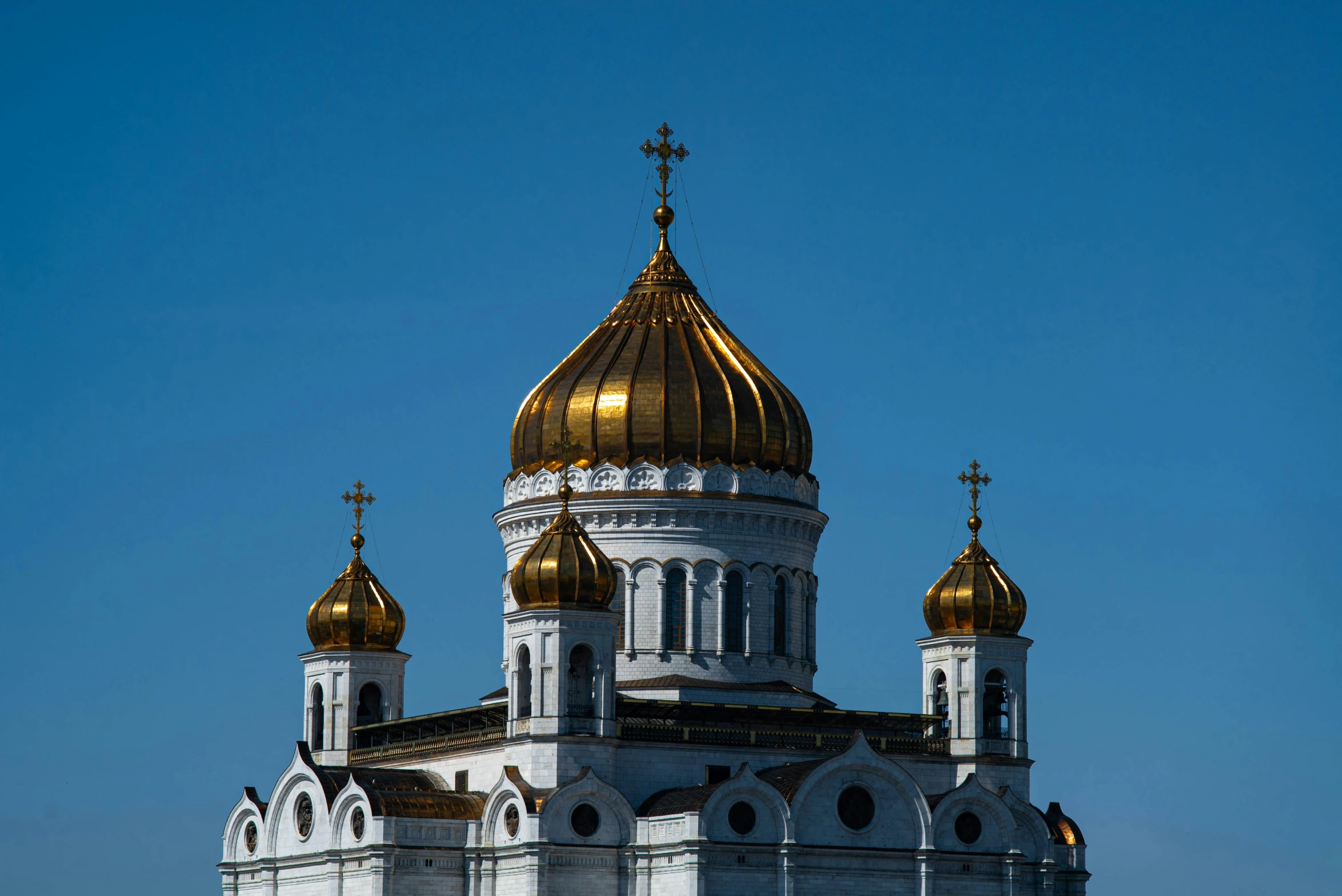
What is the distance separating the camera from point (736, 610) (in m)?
55.2

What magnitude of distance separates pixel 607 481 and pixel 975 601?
7.33m

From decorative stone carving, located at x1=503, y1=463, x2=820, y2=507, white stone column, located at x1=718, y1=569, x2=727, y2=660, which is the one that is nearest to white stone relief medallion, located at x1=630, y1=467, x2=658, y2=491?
decorative stone carving, located at x1=503, y1=463, x2=820, y2=507

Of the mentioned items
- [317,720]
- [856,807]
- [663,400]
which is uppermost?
[663,400]

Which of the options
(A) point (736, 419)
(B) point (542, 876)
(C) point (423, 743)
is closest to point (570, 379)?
(A) point (736, 419)

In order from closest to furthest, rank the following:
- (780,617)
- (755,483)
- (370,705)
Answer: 1. (755,483)
2. (780,617)
3. (370,705)

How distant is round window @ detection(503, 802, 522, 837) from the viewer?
163 ft

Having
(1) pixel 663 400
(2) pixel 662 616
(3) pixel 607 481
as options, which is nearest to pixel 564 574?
(2) pixel 662 616

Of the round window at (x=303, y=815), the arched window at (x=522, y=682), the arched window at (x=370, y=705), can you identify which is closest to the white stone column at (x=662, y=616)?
the arched window at (x=522, y=682)

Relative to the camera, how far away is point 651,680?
178 ft

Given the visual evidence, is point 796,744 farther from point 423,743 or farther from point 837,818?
point 423,743

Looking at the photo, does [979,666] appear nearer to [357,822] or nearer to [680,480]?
[680,480]

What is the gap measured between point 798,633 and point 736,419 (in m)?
4.38

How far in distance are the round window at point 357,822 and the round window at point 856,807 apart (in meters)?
8.41

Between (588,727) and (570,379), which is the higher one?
(570,379)
